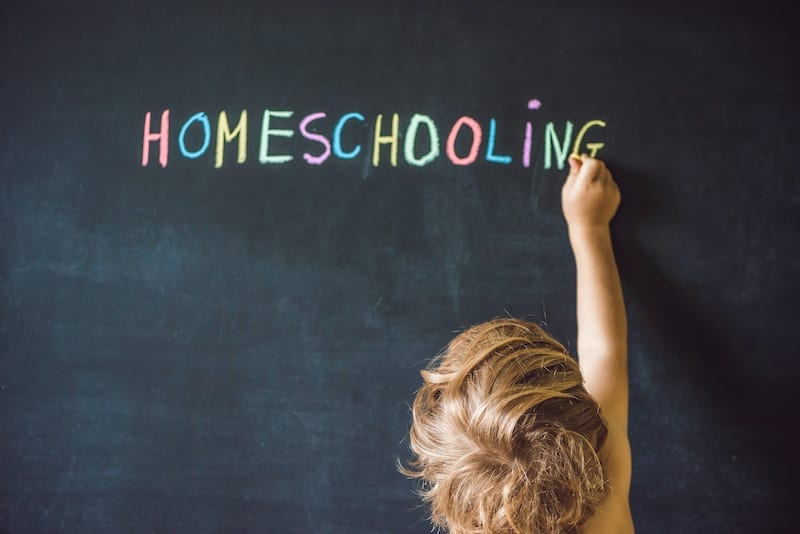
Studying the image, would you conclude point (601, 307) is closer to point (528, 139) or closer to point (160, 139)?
point (528, 139)

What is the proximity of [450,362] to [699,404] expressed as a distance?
1.68 feet

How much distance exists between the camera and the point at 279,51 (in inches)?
40.3

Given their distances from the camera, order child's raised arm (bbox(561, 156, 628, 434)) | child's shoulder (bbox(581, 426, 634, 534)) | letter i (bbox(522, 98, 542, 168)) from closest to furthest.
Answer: child's shoulder (bbox(581, 426, 634, 534)) → child's raised arm (bbox(561, 156, 628, 434)) → letter i (bbox(522, 98, 542, 168))

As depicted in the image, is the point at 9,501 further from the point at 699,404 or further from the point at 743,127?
the point at 743,127

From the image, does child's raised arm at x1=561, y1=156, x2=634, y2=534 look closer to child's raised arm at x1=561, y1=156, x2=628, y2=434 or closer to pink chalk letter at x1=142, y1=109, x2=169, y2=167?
child's raised arm at x1=561, y1=156, x2=628, y2=434

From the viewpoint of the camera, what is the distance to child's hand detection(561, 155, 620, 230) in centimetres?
95

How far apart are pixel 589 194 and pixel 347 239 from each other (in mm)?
404

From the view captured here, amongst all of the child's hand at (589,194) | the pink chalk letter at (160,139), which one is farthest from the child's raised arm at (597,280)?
the pink chalk letter at (160,139)

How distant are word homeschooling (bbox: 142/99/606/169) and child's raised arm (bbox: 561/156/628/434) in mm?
48

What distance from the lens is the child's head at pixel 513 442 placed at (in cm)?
62

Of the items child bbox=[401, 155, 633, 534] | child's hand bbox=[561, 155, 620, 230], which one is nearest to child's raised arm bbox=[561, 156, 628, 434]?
child's hand bbox=[561, 155, 620, 230]

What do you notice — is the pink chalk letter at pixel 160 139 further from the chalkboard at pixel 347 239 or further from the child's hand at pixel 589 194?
the child's hand at pixel 589 194

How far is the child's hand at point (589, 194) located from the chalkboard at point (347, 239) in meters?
0.03

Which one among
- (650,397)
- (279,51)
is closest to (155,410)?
(279,51)
